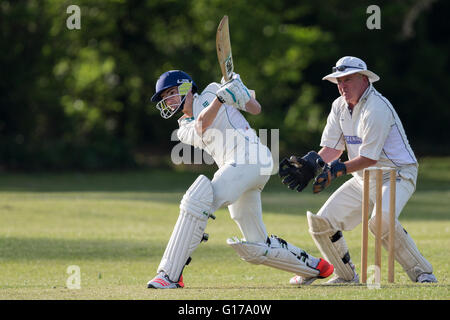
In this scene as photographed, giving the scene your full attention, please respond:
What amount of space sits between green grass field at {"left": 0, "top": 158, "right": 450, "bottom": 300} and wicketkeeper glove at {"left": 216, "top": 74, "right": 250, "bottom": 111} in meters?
1.28

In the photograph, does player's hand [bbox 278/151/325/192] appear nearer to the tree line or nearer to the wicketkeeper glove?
the wicketkeeper glove

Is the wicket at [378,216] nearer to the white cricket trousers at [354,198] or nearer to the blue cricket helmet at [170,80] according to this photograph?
the white cricket trousers at [354,198]

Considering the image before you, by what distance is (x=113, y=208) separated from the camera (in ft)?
46.4

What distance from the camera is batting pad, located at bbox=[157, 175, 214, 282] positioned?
597cm

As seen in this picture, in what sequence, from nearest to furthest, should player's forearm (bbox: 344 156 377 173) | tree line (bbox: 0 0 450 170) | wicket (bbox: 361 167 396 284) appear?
wicket (bbox: 361 167 396 284) → player's forearm (bbox: 344 156 377 173) → tree line (bbox: 0 0 450 170)

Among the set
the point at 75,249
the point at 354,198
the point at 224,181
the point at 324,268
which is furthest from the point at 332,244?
the point at 75,249

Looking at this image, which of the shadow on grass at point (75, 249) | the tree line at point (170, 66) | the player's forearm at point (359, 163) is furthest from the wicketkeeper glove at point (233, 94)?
the tree line at point (170, 66)

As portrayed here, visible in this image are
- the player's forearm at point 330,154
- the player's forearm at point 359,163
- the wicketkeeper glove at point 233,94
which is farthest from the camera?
the player's forearm at point 330,154

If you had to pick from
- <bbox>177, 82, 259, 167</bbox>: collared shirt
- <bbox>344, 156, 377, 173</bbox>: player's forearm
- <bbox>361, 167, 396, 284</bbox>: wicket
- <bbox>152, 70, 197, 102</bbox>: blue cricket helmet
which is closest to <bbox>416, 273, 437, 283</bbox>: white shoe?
<bbox>361, 167, 396, 284</bbox>: wicket

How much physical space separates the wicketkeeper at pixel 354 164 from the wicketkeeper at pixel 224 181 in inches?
9.1

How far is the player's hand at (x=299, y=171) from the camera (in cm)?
639

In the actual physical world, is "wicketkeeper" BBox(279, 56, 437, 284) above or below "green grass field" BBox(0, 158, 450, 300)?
above
